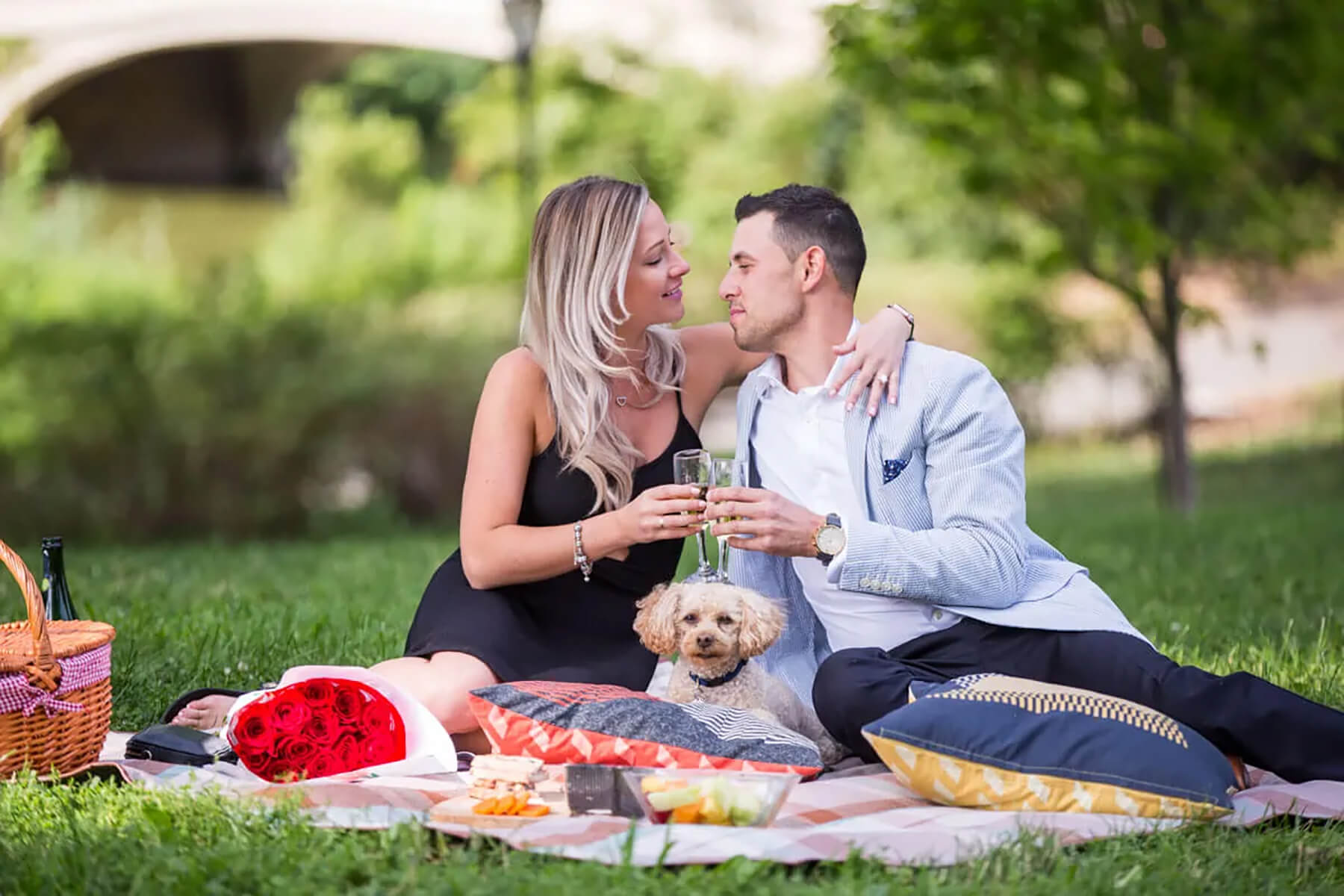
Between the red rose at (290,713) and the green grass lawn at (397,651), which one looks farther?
the red rose at (290,713)

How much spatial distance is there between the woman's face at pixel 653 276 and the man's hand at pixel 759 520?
32.3 inches

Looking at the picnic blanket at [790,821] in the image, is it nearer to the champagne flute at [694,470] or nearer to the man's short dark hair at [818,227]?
the champagne flute at [694,470]

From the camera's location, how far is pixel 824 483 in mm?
4215

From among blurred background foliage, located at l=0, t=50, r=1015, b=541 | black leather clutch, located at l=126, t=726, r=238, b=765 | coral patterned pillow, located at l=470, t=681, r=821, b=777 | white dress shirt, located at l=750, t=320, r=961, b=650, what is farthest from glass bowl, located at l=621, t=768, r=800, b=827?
blurred background foliage, located at l=0, t=50, r=1015, b=541

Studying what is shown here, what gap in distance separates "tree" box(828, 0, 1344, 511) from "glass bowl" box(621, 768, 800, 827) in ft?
21.1

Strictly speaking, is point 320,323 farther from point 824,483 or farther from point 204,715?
point 824,483

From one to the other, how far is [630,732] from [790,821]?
1.87ft

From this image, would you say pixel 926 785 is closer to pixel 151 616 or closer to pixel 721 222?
pixel 151 616

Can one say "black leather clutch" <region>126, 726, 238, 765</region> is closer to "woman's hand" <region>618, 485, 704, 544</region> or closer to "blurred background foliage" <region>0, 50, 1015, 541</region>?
"woman's hand" <region>618, 485, 704, 544</region>

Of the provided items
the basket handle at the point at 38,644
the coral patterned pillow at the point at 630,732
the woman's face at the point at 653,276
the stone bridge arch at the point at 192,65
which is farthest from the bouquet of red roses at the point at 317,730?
the stone bridge arch at the point at 192,65

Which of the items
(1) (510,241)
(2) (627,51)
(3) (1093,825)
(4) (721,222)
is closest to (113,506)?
(3) (1093,825)

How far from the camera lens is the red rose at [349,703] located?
13.2ft

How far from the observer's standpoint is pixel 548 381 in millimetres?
4340

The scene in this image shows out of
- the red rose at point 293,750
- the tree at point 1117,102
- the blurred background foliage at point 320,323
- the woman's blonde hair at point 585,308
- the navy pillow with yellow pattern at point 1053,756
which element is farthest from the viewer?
the blurred background foliage at point 320,323
